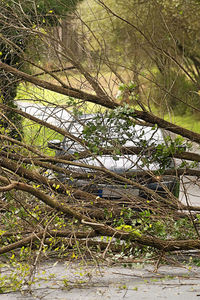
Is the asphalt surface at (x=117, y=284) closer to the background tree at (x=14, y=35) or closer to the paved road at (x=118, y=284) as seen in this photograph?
the paved road at (x=118, y=284)

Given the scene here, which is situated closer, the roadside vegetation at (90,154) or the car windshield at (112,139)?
the roadside vegetation at (90,154)

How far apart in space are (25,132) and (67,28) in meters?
1.78

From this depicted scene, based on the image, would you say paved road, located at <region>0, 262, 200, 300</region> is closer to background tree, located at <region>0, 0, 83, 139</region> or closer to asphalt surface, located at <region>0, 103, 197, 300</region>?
asphalt surface, located at <region>0, 103, 197, 300</region>

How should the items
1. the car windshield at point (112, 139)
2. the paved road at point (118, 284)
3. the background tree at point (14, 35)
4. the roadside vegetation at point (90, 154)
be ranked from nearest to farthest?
the paved road at point (118, 284) → the roadside vegetation at point (90, 154) → the car windshield at point (112, 139) → the background tree at point (14, 35)

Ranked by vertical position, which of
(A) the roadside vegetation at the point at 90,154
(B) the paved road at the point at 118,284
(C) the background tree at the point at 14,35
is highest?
(C) the background tree at the point at 14,35

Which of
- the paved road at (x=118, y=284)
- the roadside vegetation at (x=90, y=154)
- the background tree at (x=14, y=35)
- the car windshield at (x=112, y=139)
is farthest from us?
the background tree at (x=14, y=35)

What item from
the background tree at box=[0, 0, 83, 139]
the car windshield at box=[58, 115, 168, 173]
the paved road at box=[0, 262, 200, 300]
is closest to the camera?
the paved road at box=[0, 262, 200, 300]

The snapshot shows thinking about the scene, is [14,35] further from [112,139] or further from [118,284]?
[118,284]

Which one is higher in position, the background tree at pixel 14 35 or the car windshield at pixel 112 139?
the background tree at pixel 14 35

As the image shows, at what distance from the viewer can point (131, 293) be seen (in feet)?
21.0

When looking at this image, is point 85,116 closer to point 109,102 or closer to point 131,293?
point 109,102

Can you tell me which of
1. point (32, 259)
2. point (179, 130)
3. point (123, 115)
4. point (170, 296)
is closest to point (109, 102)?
point (123, 115)

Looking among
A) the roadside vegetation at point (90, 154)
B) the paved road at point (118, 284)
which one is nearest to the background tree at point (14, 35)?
the roadside vegetation at point (90, 154)

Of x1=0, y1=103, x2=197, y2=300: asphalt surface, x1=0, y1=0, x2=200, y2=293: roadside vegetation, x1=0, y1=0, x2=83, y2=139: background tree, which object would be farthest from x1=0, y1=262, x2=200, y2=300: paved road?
x1=0, y1=0, x2=83, y2=139: background tree
